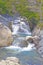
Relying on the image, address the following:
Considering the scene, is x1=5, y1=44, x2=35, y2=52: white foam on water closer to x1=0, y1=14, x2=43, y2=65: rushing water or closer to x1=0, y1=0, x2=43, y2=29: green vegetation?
x1=0, y1=14, x2=43, y2=65: rushing water

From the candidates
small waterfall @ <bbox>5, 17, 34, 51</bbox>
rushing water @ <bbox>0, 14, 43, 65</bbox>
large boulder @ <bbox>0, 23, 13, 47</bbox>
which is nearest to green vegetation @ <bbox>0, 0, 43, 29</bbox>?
small waterfall @ <bbox>5, 17, 34, 51</bbox>

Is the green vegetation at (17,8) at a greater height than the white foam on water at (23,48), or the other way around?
the green vegetation at (17,8)

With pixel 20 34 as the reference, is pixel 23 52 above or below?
above

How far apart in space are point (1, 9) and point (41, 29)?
15538 mm

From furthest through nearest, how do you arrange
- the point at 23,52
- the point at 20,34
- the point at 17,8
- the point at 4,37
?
the point at 17,8, the point at 20,34, the point at 4,37, the point at 23,52

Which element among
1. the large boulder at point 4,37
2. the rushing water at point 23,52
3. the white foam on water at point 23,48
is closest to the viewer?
the rushing water at point 23,52

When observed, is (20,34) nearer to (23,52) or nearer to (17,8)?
(23,52)

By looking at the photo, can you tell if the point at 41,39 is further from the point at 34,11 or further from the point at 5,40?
the point at 34,11

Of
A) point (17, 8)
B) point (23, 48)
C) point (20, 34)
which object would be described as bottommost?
point (20, 34)

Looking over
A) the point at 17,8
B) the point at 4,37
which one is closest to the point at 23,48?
the point at 4,37

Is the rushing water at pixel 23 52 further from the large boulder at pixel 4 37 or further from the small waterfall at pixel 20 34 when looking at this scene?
the large boulder at pixel 4 37

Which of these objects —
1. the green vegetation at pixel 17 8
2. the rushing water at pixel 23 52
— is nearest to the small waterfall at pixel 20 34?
the rushing water at pixel 23 52

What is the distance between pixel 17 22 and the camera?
36188 mm

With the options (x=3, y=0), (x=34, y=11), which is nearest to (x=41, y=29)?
(x=34, y=11)
